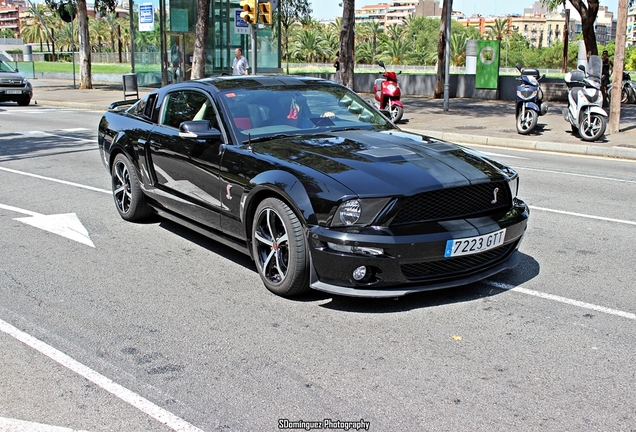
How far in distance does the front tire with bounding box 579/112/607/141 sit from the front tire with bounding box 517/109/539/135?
134cm

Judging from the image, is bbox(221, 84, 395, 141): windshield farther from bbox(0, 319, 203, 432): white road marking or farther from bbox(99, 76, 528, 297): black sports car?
bbox(0, 319, 203, 432): white road marking

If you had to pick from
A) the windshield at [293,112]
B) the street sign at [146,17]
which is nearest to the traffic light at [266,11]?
the windshield at [293,112]

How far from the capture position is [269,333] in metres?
4.67

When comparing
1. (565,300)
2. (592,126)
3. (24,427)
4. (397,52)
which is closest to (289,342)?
(24,427)

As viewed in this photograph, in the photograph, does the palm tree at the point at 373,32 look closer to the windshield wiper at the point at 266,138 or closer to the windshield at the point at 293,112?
the windshield at the point at 293,112

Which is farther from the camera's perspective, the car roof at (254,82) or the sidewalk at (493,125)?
the sidewalk at (493,125)

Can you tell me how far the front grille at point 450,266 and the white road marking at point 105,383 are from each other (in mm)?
1889

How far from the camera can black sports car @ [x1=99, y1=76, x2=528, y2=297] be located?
477 cm

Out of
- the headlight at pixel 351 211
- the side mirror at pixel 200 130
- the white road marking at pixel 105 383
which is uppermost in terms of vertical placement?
the side mirror at pixel 200 130

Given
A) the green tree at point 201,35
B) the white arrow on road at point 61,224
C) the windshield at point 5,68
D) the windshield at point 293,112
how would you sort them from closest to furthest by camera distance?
1. the windshield at point 293,112
2. the white arrow on road at point 61,224
3. the green tree at point 201,35
4. the windshield at point 5,68

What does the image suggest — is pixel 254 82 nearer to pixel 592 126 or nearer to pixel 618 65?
pixel 592 126

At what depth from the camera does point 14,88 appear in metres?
26.5

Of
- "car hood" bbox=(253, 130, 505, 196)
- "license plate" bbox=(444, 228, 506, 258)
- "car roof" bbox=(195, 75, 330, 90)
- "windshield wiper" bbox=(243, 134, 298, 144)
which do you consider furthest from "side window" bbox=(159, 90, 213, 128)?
"license plate" bbox=(444, 228, 506, 258)

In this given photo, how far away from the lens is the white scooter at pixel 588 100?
48.5 ft
